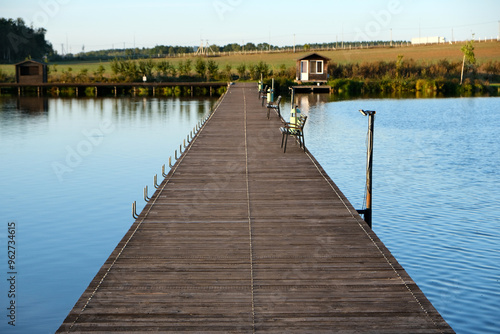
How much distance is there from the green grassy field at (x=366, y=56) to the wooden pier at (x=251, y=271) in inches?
3214

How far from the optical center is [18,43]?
368ft

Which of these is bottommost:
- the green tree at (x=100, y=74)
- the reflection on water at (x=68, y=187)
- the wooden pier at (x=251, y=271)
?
the reflection on water at (x=68, y=187)

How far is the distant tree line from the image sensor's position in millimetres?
109750

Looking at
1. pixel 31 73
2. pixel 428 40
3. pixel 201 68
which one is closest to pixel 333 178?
pixel 201 68

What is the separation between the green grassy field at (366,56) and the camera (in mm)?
94750

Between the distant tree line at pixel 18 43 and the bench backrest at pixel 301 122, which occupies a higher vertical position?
the distant tree line at pixel 18 43

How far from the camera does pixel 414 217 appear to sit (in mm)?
14445

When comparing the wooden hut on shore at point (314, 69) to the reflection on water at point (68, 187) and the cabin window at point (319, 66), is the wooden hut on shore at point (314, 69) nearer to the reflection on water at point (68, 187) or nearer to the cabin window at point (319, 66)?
the cabin window at point (319, 66)

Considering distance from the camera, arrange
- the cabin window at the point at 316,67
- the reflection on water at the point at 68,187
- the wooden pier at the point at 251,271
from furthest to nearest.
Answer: the cabin window at the point at 316,67 < the reflection on water at the point at 68,187 < the wooden pier at the point at 251,271

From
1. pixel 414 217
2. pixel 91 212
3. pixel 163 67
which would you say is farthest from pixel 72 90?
pixel 414 217

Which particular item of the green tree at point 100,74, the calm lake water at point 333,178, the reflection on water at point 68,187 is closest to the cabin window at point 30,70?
the green tree at point 100,74

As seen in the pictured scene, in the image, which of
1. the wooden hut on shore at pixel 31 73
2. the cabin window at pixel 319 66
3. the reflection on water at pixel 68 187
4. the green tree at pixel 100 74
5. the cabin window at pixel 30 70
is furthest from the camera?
the green tree at pixel 100 74

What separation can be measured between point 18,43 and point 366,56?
212 ft

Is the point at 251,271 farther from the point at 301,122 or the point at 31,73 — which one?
the point at 31,73
